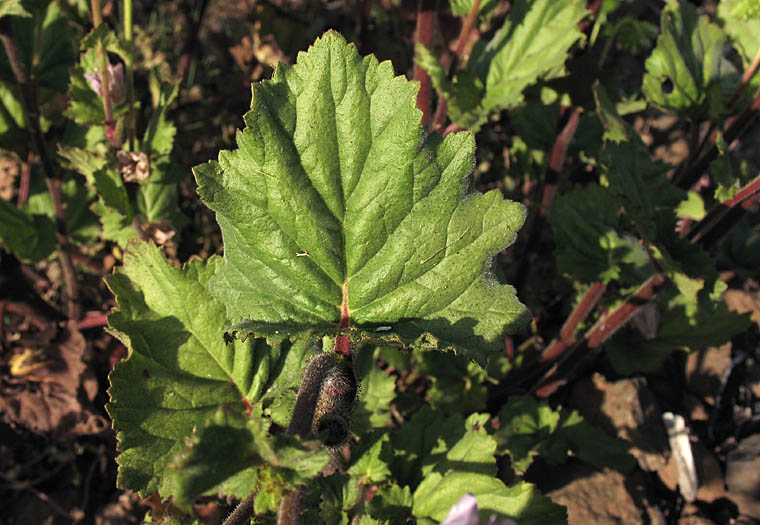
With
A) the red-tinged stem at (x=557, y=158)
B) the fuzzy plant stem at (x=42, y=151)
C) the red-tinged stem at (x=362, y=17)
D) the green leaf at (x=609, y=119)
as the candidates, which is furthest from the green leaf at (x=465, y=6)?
the fuzzy plant stem at (x=42, y=151)

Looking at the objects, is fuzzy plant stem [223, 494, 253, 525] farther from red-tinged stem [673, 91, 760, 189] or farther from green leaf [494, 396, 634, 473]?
red-tinged stem [673, 91, 760, 189]

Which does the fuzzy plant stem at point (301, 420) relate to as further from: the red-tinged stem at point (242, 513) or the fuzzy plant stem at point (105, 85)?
the fuzzy plant stem at point (105, 85)

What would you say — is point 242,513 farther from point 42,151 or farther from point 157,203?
point 42,151

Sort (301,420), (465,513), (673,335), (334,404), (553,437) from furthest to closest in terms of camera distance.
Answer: (673,335)
(553,437)
(334,404)
(301,420)
(465,513)

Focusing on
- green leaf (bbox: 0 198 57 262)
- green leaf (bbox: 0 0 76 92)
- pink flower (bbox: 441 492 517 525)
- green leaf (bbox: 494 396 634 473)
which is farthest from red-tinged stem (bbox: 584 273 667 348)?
green leaf (bbox: 0 0 76 92)

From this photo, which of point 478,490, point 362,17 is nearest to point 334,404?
A: point 478,490

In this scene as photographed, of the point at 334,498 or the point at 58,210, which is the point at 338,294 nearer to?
the point at 334,498
